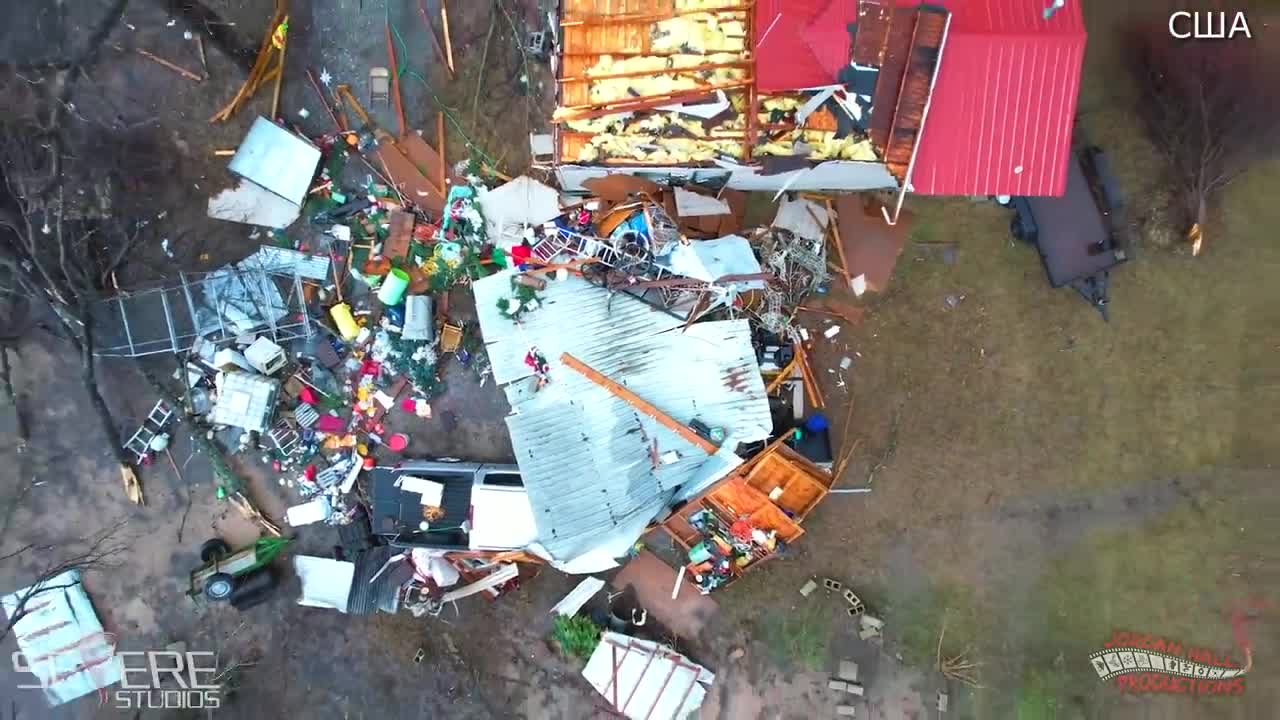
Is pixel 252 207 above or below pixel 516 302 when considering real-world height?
above

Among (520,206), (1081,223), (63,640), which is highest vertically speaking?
(520,206)

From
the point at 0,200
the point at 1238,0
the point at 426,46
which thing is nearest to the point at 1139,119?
the point at 1238,0

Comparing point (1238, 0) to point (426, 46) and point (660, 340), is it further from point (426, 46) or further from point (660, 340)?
point (426, 46)

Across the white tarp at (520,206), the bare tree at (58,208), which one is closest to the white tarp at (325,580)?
the bare tree at (58,208)

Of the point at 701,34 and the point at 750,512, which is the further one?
the point at 750,512

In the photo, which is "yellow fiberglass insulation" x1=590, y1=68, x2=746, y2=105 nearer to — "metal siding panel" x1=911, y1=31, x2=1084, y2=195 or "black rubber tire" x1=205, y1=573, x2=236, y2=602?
"metal siding panel" x1=911, y1=31, x2=1084, y2=195

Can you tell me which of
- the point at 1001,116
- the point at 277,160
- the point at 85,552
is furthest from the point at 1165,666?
the point at 85,552

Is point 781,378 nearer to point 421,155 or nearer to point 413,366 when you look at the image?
point 413,366

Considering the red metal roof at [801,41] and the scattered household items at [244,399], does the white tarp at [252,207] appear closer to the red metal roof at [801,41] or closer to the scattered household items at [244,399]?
the scattered household items at [244,399]
